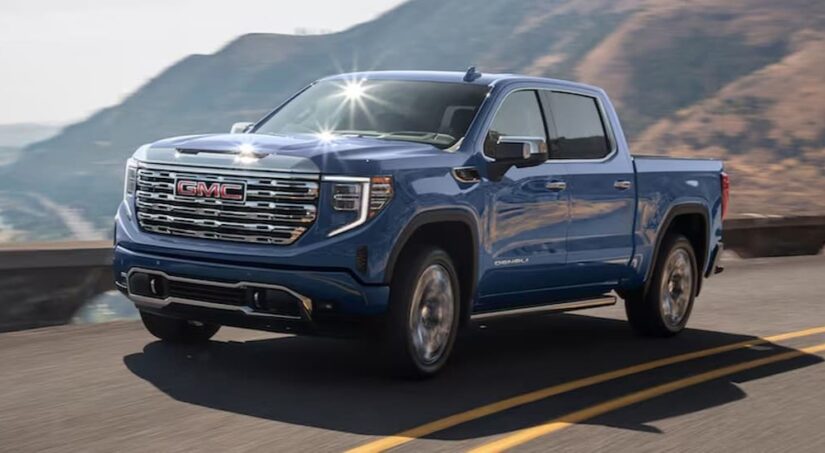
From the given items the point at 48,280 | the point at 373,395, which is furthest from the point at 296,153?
the point at 48,280

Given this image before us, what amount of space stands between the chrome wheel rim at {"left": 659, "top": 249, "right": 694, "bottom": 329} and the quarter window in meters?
1.39

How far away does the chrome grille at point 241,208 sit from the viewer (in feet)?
23.9

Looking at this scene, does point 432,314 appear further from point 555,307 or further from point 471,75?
point 471,75

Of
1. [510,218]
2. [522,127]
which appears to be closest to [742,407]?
[510,218]

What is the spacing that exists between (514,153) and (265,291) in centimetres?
177

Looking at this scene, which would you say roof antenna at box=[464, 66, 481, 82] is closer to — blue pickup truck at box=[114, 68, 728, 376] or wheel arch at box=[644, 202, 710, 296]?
blue pickup truck at box=[114, 68, 728, 376]

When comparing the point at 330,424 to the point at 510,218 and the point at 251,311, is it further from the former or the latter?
the point at 510,218

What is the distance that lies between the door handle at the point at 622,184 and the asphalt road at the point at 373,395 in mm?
1179

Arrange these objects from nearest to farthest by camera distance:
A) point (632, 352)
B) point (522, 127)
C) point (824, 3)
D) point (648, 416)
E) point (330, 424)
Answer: point (330, 424)
point (648, 416)
point (522, 127)
point (632, 352)
point (824, 3)

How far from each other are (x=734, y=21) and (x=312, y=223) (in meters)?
200

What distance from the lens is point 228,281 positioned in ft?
24.1

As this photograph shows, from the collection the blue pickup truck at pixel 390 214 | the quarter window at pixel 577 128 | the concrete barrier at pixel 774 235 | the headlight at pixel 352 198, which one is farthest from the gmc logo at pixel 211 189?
the concrete barrier at pixel 774 235

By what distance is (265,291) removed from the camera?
7285mm

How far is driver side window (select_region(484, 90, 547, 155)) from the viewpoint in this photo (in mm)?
8594
